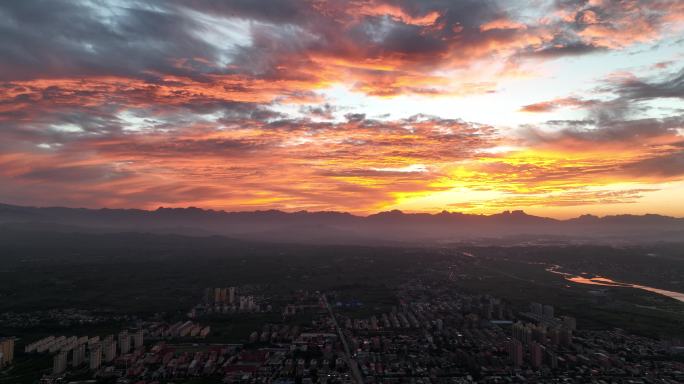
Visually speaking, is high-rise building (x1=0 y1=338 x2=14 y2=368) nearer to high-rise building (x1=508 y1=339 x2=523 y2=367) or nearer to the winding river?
high-rise building (x1=508 y1=339 x2=523 y2=367)

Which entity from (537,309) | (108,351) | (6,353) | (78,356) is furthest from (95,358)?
(537,309)

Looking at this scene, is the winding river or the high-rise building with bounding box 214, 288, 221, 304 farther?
the winding river

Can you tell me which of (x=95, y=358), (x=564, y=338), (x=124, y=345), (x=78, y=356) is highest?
(x=564, y=338)

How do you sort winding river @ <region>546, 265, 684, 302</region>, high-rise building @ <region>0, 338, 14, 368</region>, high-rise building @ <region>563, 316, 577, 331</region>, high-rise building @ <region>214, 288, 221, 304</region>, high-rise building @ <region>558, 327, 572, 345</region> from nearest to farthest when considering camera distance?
high-rise building @ <region>0, 338, 14, 368</region>
high-rise building @ <region>558, 327, 572, 345</region>
high-rise building @ <region>563, 316, 577, 331</region>
high-rise building @ <region>214, 288, 221, 304</region>
winding river @ <region>546, 265, 684, 302</region>

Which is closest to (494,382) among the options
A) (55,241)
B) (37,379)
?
(37,379)

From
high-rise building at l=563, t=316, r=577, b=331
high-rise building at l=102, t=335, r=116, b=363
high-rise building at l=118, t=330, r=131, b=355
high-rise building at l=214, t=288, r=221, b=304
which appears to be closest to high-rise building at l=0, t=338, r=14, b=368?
high-rise building at l=102, t=335, r=116, b=363

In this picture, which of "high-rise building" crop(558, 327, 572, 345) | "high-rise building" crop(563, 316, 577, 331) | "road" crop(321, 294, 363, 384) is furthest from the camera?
"high-rise building" crop(563, 316, 577, 331)

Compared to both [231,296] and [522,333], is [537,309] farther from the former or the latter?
[231,296]

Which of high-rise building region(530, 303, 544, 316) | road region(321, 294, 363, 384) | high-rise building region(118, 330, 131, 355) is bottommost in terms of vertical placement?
road region(321, 294, 363, 384)

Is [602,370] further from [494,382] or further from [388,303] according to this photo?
[388,303]

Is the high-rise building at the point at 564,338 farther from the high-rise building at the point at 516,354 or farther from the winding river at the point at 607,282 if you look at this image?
the winding river at the point at 607,282

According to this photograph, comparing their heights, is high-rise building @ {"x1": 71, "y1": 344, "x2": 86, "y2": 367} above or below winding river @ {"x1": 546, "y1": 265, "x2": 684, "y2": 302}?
below
